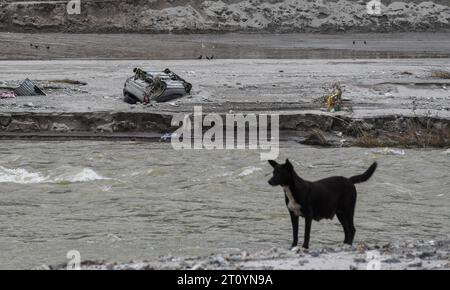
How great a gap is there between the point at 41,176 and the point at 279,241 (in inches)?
277

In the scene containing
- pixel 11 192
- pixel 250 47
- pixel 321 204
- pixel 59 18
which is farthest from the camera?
pixel 59 18

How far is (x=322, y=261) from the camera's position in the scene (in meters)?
9.24

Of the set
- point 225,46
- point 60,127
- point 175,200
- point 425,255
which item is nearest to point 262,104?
point 60,127

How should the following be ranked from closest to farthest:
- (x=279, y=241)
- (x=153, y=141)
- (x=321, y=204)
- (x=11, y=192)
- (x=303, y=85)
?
1. (x=321, y=204)
2. (x=279, y=241)
3. (x=11, y=192)
4. (x=153, y=141)
5. (x=303, y=85)

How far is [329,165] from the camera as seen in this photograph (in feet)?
63.8

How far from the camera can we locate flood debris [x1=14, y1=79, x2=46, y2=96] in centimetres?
2627

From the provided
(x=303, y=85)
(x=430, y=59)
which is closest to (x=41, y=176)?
(x=303, y=85)

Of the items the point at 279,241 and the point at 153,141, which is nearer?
the point at 279,241

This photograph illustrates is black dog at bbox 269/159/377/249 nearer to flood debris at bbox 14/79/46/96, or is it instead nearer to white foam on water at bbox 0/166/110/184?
white foam on water at bbox 0/166/110/184

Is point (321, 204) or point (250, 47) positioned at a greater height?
point (321, 204)

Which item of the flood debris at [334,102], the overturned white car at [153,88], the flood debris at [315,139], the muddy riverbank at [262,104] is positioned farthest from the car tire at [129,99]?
the flood debris at [315,139]

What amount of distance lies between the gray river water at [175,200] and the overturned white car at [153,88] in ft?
10.6
